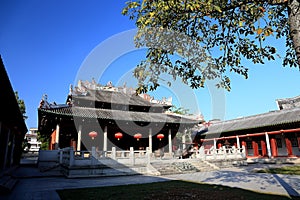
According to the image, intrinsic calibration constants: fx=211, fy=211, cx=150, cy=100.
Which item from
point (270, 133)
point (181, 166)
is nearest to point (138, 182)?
point (181, 166)

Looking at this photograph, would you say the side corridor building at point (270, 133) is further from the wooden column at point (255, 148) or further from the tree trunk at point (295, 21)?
the tree trunk at point (295, 21)

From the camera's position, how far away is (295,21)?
146 inches

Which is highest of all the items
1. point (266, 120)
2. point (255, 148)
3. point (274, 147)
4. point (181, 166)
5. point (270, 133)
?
point (266, 120)

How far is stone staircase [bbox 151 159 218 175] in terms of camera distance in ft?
42.4

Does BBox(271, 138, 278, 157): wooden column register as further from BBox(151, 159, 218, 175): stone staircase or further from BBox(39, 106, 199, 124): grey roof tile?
BBox(151, 159, 218, 175): stone staircase

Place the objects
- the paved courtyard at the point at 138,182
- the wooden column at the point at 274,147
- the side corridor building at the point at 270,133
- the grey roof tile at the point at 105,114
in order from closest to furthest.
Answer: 1. the paved courtyard at the point at 138,182
2. the grey roof tile at the point at 105,114
3. the side corridor building at the point at 270,133
4. the wooden column at the point at 274,147

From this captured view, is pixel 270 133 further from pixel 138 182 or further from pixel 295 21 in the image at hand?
pixel 295 21

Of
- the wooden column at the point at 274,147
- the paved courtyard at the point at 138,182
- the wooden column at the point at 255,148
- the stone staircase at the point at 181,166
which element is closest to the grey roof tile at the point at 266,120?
the wooden column at the point at 274,147

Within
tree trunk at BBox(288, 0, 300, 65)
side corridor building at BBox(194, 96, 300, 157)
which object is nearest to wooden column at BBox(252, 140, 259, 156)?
side corridor building at BBox(194, 96, 300, 157)

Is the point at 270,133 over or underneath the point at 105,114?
underneath

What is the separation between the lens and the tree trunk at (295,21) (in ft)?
11.8

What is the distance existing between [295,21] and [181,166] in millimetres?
11567

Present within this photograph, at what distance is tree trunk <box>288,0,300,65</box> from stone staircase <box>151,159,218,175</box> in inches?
411

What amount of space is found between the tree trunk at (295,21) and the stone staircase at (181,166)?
411 inches
